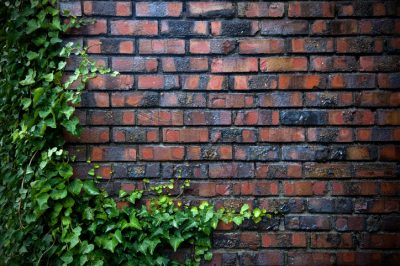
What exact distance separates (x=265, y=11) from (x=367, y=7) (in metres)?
0.54

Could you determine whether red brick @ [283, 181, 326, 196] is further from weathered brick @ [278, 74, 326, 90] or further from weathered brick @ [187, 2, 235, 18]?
weathered brick @ [187, 2, 235, 18]

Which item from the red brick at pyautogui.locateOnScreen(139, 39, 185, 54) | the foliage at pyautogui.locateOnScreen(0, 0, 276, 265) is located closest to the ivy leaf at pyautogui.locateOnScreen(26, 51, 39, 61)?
the foliage at pyautogui.locateOnScreen(0, 0, 276, 265)

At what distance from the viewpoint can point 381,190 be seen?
238 centimetres

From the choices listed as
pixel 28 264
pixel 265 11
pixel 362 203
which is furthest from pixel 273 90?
pixel 28 264

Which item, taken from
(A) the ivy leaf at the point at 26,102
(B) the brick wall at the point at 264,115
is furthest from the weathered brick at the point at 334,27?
(A) the ivy leaf at the point at 26,102

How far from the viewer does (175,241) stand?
2307mm

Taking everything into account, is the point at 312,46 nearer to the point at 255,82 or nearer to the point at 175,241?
the point at 255,82

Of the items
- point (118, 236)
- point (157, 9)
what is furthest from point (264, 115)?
point (118, 236)

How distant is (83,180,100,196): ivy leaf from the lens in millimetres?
2293

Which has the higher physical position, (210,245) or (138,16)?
(138,16)

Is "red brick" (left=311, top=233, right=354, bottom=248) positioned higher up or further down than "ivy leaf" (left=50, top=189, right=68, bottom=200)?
further down

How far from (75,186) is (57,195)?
0.10 metres

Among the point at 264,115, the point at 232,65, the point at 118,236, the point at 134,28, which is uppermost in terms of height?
the point at 134,28

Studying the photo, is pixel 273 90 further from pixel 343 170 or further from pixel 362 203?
pixel 362 203
